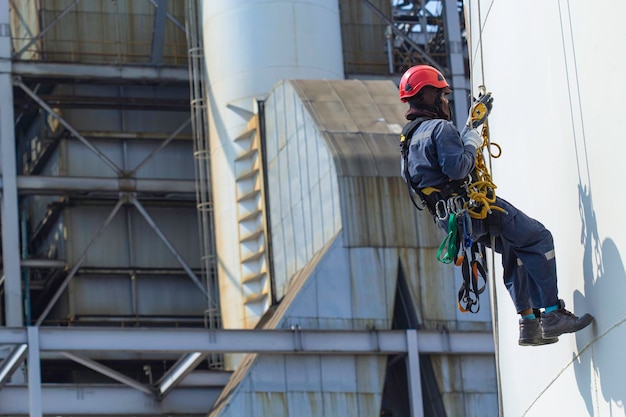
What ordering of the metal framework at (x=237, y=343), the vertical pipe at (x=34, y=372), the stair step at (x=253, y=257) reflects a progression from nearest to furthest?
the vertical pipe at (x=34, y=372) < the metal framework at (x=237, y=343) < the stair step at (x=253, y=257)

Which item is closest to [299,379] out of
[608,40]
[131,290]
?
[131,290]

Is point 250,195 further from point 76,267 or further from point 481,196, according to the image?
point 481,196

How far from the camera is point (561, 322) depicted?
9.34 metres

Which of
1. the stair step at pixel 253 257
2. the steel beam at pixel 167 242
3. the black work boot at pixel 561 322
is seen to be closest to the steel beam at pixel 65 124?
the steel beam at pixel 167 242

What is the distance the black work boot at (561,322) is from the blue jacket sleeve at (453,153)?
1.05 meters

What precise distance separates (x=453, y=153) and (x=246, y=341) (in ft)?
58.4

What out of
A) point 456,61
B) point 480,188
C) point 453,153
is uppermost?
point 456,61

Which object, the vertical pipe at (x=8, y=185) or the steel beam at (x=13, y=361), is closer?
the steel beam at (x=13, y=361)

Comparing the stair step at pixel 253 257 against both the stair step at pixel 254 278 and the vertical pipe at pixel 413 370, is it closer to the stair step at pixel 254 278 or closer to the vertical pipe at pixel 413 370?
the stair step at pixel 254 278

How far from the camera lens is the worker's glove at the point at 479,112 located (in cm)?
978

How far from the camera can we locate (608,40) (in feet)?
28.4

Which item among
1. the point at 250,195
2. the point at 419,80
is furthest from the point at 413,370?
the point at 419,80

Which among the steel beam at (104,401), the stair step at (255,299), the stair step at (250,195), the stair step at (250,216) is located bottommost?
the steel beam at (104,401)

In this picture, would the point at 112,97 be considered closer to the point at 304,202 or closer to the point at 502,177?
the point at 304,202
